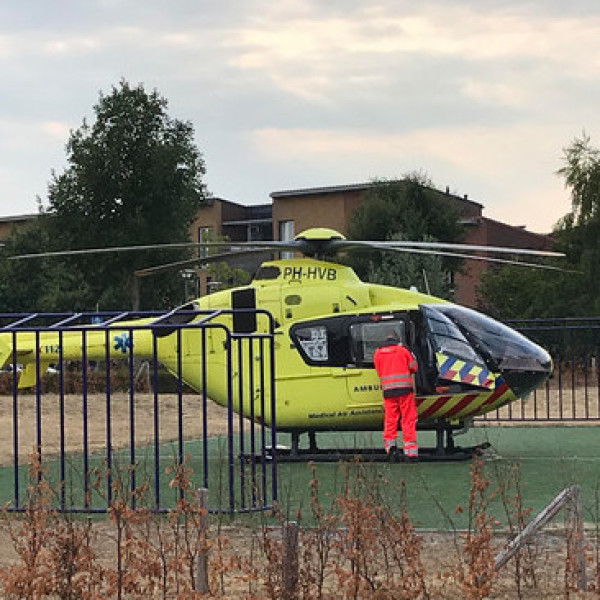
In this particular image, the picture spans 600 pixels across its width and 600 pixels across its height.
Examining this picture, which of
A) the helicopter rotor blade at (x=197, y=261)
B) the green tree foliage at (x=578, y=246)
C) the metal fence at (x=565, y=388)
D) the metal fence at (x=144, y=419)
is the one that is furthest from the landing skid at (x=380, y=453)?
the green tree foliage at (x=578, y=246)

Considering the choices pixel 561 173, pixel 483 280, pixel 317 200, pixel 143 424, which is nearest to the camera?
pixel 143 424

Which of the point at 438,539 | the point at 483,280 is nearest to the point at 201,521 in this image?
→ the point at 438,539

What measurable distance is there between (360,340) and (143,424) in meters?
10.7

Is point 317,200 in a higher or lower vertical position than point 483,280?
higher

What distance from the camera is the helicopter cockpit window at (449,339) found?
40.8 feet

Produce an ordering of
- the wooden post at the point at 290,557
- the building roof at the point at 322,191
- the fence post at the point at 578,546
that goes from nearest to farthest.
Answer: the wooden post at the point at 290,557
the fence post at the point at 578,546
the building roof at the point at 322,191

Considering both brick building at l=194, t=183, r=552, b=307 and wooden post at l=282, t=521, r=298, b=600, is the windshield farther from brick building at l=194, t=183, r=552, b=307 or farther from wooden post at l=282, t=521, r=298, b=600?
brick building at l=194, t=183, r=552, b=307

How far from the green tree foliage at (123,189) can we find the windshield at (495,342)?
2426 centimetres

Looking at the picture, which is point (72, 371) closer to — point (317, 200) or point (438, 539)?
point (317, 200)

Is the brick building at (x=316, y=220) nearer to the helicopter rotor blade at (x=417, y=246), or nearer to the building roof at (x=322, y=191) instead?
the building roof at (x=322, y=191)

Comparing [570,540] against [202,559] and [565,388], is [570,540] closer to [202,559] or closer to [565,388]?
[202,559]

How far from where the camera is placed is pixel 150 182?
121ft

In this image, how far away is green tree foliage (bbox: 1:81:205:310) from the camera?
3678 cm

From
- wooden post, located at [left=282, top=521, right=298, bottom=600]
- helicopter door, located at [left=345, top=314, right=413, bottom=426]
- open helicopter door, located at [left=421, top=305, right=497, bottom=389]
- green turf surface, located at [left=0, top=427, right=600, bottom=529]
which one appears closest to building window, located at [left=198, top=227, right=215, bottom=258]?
green turf surface, located at [left=0, top=427, right=600, bottom=529]
